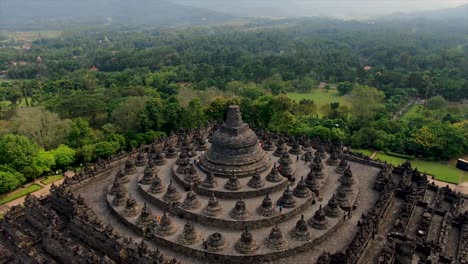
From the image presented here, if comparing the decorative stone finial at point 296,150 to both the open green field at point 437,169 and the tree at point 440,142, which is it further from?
the tree at point 440,142

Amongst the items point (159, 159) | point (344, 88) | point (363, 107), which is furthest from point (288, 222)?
point (344, 88)

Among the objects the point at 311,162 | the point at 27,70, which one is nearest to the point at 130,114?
the point at 311,162

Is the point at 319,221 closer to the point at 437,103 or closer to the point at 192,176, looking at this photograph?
the point at 192,176

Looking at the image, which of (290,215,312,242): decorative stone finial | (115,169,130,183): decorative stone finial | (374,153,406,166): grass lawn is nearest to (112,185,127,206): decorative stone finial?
(115,169,130,183): decorative stone finial

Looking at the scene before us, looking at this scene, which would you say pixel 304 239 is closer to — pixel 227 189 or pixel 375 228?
pixel 375 228

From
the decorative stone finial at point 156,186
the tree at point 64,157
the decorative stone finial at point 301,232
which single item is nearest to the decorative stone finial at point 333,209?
the decorative stone finial at point 301,232

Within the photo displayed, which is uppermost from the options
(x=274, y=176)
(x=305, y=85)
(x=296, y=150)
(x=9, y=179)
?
(x=274, y=176)
